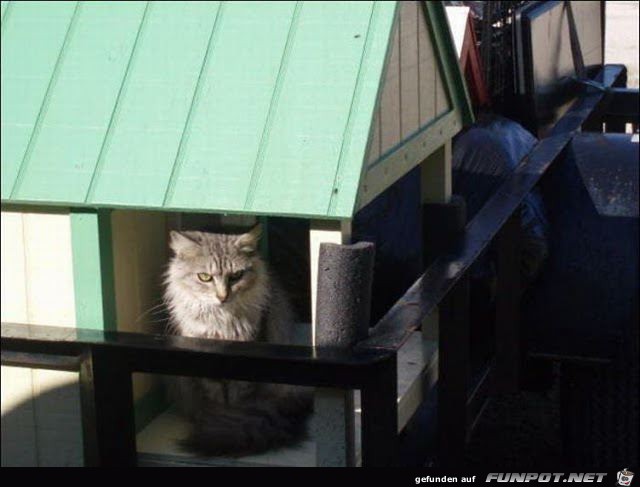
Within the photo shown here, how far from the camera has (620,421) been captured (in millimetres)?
3459

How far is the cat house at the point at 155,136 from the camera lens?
1.99 m

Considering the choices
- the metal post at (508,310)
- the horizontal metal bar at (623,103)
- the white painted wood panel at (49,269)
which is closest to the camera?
the white painted wood panel at (49,269)

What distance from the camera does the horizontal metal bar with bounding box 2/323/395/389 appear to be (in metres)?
2.00

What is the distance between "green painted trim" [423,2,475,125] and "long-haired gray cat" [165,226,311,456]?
57 centimetres

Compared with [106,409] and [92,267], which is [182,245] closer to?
Result: [92,267]

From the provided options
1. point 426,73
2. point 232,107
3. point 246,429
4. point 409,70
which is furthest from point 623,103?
point 232,107

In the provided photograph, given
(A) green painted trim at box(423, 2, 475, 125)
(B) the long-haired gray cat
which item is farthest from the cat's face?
(A) green painted trim at box(423, 2, 475, 125)

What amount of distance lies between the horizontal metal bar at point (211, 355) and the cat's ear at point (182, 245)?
0.32 metres

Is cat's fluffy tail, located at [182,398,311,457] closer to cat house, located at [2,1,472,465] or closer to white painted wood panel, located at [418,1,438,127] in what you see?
cat house, located at [2,1,472,465]

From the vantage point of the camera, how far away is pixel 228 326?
2.56m

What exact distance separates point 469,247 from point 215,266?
65 cm

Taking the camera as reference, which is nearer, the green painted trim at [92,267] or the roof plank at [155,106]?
the roof plank at [155,106]

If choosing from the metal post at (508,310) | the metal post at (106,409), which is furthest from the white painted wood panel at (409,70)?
the metal post at (508,310)

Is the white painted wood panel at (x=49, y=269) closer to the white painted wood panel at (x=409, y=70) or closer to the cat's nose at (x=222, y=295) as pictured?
the cat's nose at (x=222, y=295)
